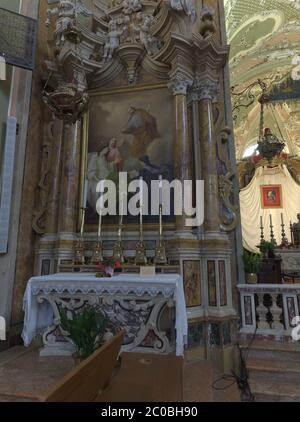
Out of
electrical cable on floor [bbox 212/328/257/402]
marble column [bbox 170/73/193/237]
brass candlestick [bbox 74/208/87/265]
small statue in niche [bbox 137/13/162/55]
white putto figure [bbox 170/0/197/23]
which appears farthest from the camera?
small statue in niche [bbox 137/13/162/55]

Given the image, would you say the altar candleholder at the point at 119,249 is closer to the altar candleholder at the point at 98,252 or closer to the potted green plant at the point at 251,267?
the altar candleholder at the point at 98,252

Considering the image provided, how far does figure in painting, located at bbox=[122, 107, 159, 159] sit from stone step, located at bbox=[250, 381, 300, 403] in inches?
Result: 134

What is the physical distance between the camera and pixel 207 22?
4688 mm

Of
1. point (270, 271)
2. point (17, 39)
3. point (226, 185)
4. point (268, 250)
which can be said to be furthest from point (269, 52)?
point (270, 271)

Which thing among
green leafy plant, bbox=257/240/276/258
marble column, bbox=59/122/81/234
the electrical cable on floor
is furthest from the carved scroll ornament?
marble column, bbox=59/122/81/234

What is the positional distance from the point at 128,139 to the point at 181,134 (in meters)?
0.92

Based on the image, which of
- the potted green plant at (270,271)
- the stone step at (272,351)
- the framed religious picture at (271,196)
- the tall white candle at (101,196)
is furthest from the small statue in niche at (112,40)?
the framed religious picture at (271,196)

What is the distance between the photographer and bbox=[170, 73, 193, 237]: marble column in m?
4.26

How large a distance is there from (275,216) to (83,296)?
11036mm

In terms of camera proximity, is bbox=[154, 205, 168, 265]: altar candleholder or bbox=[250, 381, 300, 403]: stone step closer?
bbox=[250, 381, 300, 403]: stone step

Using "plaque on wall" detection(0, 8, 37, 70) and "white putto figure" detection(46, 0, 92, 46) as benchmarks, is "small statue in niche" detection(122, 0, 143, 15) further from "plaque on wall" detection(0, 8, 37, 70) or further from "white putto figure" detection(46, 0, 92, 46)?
"plaque on wall" detection(0, 8, 37, 70)
